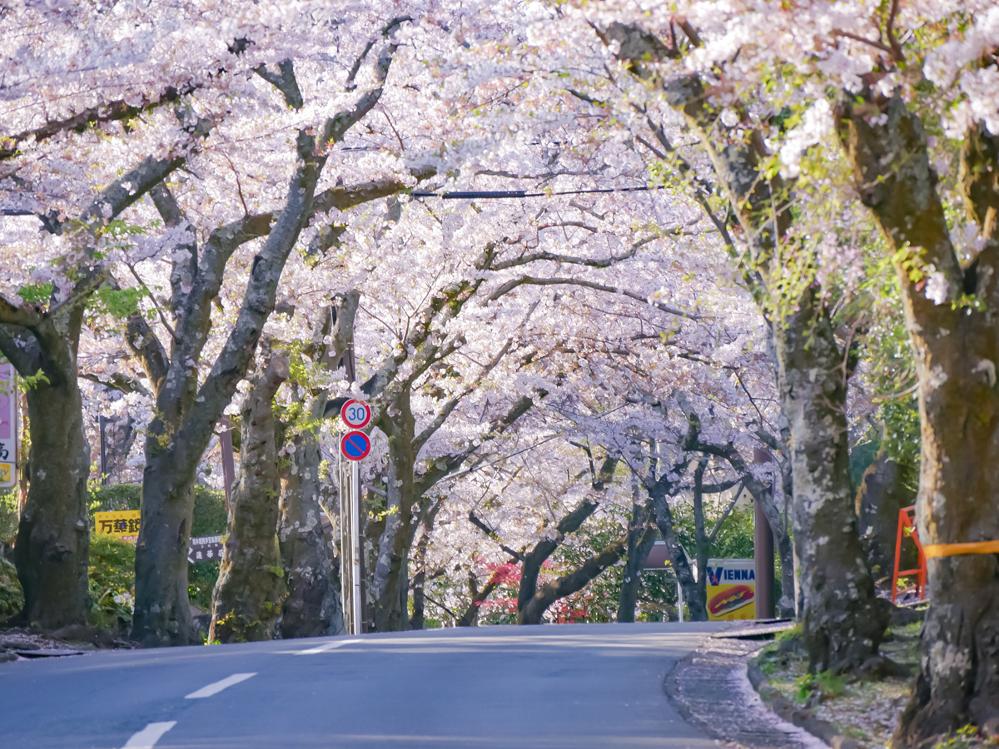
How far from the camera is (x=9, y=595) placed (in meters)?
21.6

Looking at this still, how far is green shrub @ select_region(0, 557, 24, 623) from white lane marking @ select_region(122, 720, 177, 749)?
12.0 m

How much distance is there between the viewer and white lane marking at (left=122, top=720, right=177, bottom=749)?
9.21 metres

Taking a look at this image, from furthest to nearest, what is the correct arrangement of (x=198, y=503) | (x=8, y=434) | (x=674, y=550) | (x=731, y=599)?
(x=731, y=599) → (x=198, y=503) → (x=674, y=550) → (x=8, y=434)

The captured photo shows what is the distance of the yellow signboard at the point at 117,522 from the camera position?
37625 millimetres

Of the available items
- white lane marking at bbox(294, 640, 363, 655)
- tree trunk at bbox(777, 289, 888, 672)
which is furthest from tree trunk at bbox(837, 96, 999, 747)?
white lane marking at bbox(294, 640, 363, 655)

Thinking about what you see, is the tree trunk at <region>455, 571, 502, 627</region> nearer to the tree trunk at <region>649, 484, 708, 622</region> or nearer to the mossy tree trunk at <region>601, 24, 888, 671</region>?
the tree trunk at <region>649, 484, 708, 622</region>

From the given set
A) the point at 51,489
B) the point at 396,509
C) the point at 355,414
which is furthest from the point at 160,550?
the point at 396,509

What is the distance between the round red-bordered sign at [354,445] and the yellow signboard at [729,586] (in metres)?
21.1

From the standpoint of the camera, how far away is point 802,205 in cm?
1010

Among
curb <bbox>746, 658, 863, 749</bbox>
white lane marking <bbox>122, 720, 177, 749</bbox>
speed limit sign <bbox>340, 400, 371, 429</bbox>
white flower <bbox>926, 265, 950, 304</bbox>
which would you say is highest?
speed limit sign <bbox>340, 400, 371, 429</bbox>

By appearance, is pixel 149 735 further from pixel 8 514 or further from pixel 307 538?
pixel 8 514

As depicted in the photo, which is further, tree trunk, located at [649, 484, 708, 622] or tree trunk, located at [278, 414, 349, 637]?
tree trunk, located at [649, 484, 708, 622]

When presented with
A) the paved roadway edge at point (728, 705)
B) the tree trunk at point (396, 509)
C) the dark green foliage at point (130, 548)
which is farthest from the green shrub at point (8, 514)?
the paved roadway edge at point (728, 705)

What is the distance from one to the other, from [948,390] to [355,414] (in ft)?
57.7
